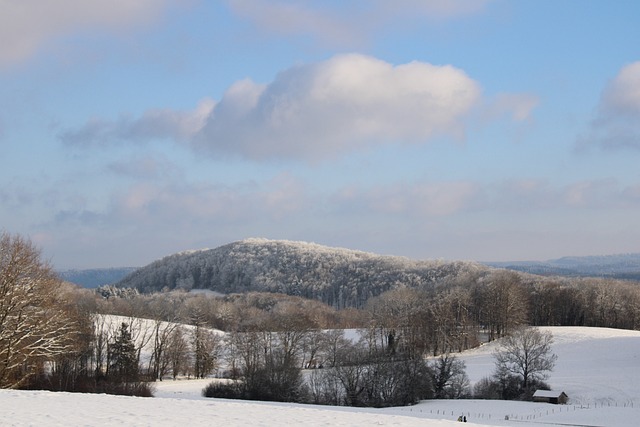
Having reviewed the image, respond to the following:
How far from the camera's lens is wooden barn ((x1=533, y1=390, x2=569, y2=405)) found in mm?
53031

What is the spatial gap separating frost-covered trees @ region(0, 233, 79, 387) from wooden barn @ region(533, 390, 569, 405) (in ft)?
128

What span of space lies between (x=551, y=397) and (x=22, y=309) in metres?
41.6

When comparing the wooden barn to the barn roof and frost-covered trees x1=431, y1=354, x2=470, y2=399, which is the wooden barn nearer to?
the barn roof

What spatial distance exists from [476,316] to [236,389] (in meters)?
62.7

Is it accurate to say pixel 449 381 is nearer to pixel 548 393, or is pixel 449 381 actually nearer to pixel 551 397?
pixel 548 393

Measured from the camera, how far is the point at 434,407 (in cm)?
4825

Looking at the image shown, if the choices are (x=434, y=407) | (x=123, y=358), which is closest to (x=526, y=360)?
(x=434, y=407)

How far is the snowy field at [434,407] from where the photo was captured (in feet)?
62.4

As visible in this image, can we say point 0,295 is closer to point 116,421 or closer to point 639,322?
point 116,421

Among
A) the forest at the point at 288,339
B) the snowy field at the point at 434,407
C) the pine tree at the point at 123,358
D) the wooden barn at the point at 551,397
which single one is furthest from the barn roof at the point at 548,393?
the pine tree at the point at 123,358

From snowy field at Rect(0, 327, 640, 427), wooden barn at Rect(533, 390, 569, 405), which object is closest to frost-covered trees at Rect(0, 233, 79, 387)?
snowy field at Rect(0, 327, 640, 427)

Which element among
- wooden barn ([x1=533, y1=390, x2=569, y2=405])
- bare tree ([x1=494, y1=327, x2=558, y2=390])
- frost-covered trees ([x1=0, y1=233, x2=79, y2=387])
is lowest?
wooden barn ([x1=533, y1=390, x2=569, y2=405])

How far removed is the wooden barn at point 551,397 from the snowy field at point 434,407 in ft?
2.46

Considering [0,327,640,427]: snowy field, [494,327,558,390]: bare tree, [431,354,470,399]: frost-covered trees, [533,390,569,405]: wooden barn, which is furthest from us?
[494,327,558,390]: bare tree
